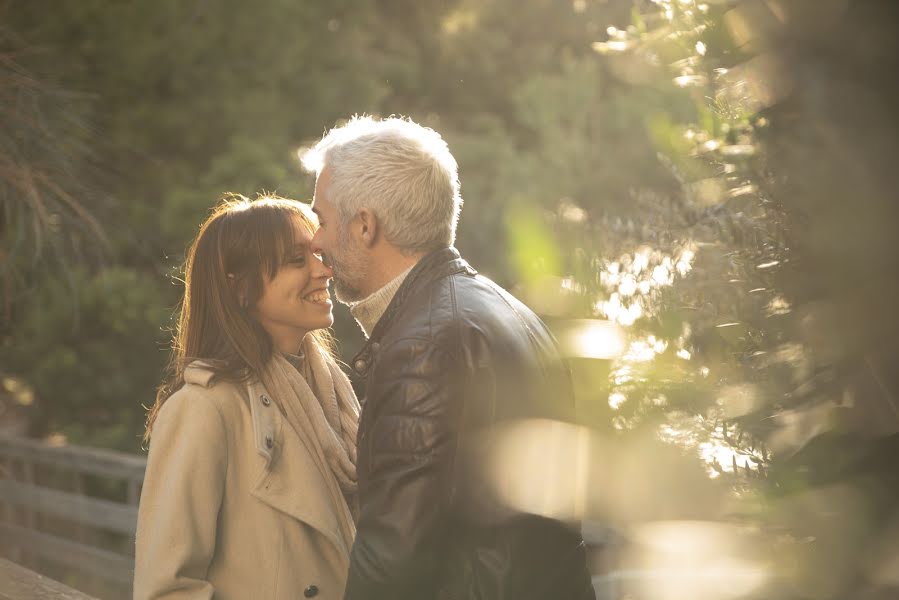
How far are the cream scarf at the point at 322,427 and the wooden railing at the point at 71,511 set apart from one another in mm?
3810

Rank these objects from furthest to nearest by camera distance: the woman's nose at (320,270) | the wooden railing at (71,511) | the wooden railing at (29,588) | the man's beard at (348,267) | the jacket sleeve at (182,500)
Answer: the wooden railing at (71,511) → the wooden railing at (29,588) → the woman's nose at (320,270) → the jacket sleeve at (182,500) → the man's beard at (348,267)

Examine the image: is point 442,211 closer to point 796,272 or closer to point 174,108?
point 796,272

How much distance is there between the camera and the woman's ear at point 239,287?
2670 millimetres

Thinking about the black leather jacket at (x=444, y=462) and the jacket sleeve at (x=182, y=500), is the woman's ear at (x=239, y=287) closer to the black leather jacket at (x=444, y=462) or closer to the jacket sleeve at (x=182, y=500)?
the jacket sleeve at (x=182, y=500)

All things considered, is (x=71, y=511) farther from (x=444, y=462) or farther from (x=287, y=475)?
(x=444, y=462)

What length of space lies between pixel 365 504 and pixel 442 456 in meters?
0.17

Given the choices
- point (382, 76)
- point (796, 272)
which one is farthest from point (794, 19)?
point (382, 76)

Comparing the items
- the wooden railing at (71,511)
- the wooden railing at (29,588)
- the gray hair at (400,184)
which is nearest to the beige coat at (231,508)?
the gray hair at (400,184)

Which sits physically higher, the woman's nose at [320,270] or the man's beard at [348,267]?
the man's beard at [348,267]

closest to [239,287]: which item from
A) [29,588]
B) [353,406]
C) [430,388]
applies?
[353,406]

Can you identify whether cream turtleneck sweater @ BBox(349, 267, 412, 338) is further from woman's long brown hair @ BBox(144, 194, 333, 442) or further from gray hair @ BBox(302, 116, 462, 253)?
woman's long brown hair @ BBox(144, 194, 333, 442)

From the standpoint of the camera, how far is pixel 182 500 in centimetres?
230

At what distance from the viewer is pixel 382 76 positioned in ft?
39.0

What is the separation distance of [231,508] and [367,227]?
769mm
